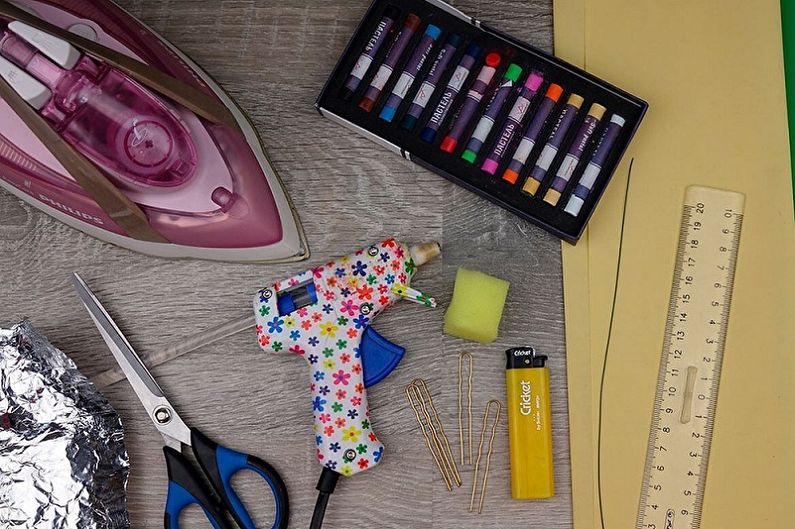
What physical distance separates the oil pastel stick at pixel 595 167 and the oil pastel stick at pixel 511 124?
8 centimetres

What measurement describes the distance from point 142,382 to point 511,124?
1.41ft

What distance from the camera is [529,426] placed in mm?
737

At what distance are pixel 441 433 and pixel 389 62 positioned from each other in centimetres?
37

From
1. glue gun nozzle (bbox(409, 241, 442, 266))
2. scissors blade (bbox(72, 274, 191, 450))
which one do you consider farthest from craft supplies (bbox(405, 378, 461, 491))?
scissors blade (bbox(72, 274, 191, 450))

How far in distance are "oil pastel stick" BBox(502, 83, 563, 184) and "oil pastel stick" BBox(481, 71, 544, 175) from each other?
0.04ft

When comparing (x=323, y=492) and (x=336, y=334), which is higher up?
(x=336, y=334)

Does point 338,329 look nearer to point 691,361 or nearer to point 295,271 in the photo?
point 295,271

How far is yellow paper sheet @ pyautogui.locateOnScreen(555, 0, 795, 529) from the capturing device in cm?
75

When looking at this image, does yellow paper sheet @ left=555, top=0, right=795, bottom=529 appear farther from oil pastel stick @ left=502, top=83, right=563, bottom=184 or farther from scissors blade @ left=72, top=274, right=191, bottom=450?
scissors blade @ left=72, top=274, right=191, bottom=450

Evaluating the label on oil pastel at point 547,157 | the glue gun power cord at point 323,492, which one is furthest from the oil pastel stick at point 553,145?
the glue gun power cord at point 323,492

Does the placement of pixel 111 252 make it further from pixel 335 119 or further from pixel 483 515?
pixel 483 515

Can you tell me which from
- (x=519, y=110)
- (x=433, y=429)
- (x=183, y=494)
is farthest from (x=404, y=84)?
(x=183, y=494)

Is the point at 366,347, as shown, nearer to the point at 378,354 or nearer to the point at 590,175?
the point at 378,354

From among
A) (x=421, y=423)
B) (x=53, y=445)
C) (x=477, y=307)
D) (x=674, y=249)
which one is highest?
(x=674, y=249)
